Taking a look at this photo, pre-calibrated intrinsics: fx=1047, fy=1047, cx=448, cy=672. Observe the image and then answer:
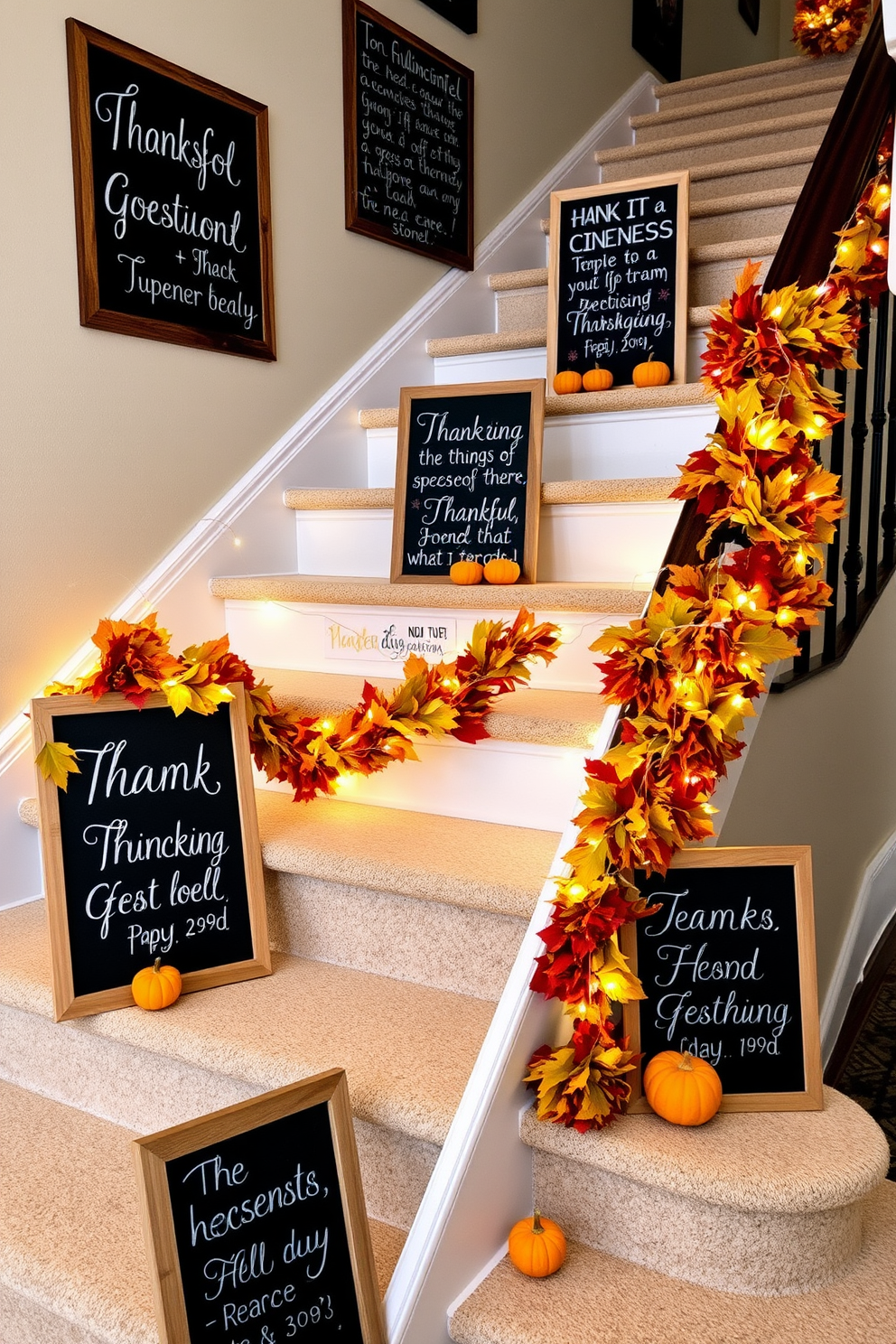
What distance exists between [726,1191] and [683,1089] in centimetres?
13

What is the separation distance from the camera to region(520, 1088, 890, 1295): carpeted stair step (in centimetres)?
117

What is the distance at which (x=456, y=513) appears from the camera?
2264 millimetres

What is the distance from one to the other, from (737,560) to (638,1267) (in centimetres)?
92

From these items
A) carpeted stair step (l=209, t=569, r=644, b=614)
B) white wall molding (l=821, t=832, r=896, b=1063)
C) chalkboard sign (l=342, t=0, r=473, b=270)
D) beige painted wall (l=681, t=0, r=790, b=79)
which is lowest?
white wall molding (l=821, t=832, r=896, b=1063)

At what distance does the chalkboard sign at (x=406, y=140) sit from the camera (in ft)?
8.76

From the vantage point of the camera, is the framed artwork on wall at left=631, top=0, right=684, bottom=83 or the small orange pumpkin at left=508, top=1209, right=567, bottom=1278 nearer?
the small orange pumpkin at left=508, top=1209, right=567, bottom=1278

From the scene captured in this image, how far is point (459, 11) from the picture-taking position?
9.87ft

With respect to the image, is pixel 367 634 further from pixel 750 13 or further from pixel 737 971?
pixel 750 13

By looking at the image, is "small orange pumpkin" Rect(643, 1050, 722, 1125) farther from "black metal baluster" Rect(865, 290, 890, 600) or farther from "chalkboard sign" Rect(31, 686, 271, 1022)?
"black metal baluster" Rect(865, 290, 890, 600)

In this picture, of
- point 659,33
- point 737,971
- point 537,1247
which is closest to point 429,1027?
point 537,1247

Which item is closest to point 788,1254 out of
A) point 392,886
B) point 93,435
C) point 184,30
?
point 392,886

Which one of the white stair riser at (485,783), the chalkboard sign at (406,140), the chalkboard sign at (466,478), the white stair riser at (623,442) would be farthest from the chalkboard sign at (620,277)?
the white stair riser at (485,783)

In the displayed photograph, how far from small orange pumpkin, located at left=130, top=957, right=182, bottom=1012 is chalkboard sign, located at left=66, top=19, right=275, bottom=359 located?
1.26 metres

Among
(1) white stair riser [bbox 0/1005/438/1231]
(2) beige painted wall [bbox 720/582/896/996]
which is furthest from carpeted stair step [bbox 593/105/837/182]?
(1) white stair riser [bbox 0/1005/438/1231]
